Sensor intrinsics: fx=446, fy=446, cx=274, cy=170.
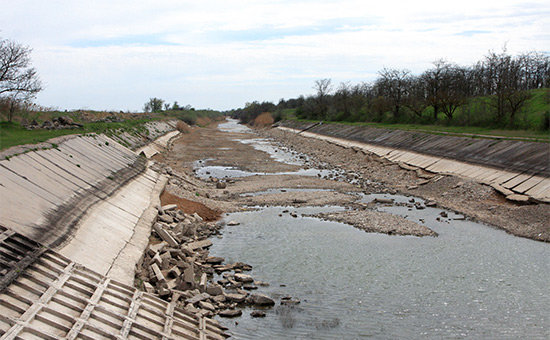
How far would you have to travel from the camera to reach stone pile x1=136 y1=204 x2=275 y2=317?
40.5 ft

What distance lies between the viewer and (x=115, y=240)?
580 inches

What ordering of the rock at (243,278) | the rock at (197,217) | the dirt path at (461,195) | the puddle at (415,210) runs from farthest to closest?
1. the puddle at (415,210)
2. the rock at (197,217)
3. the dirt path at (461,195)
4. the rock at (243,278)

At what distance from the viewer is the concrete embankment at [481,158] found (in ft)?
81.3

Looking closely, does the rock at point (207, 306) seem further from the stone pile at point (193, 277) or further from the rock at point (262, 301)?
the rock at point (262, 301)

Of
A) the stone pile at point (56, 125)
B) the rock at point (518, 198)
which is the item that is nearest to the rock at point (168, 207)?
the stone pile at point (56, 125)

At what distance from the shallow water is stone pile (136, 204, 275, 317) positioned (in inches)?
21.8

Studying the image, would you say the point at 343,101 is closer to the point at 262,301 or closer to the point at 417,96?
the point at 417,96

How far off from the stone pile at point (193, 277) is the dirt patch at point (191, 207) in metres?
4.14

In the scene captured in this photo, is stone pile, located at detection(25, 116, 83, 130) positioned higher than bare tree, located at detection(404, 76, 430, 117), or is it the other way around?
bare tree, located at detection(404, 76, 430, 117)

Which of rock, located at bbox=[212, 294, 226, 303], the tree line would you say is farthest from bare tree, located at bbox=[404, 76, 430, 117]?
rock, located at bbox=[212, 294, 226, 303]

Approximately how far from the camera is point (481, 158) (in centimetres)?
3083

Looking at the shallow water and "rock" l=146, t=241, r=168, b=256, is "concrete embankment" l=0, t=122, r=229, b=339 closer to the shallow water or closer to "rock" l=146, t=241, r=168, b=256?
"rock" l=146, t=241, r=168, b=256

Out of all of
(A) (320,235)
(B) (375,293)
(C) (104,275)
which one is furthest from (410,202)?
(C) (104,275)

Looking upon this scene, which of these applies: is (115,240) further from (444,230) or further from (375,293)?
(444,230)
